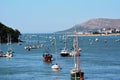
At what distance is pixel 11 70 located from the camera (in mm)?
100438

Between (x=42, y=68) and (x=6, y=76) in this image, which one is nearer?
(x=6, y=76)

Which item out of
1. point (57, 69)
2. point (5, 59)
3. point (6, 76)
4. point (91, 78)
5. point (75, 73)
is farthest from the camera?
point (5, 59)

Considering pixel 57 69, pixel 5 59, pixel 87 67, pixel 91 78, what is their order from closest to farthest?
pixel 91 78 → pixel 57 69 → pixel 87 67 → pixel 5 59

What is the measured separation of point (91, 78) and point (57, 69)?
16.0 metres

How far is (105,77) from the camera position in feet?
278

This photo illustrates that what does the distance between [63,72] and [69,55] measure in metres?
45.1

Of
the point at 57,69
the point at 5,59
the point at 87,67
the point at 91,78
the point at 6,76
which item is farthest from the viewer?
the point at 5,59

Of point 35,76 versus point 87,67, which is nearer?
point 35,76

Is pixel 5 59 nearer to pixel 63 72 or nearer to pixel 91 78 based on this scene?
pixel 63 72

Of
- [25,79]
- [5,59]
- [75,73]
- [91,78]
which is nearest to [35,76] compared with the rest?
[25,79]

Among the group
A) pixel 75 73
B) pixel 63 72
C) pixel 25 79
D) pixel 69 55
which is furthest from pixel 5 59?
pixel 75 73

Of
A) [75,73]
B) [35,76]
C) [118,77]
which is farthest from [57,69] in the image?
[75,73]

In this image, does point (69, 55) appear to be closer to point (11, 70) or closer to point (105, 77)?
point (11, 70)

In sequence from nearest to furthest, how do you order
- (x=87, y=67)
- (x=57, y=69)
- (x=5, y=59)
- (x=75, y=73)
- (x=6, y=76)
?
1. (x=75, y=73)
2. (x=6, y=76)
3. (x=57, y=69)
4. (x=87, y=67)
5. (x=5, y=59)
